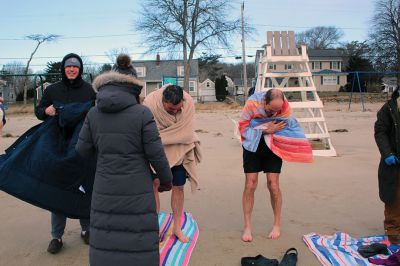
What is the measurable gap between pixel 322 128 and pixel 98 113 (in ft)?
23.9

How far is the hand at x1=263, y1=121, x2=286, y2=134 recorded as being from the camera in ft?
13.4

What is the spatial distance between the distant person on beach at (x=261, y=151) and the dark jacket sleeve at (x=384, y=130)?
874 mm

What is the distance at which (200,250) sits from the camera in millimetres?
3898

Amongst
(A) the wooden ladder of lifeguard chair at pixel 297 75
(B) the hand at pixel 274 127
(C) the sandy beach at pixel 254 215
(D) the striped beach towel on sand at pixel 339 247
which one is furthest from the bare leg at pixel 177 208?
(A) the wooden ladder of lifeguard chair at pixel 297 75

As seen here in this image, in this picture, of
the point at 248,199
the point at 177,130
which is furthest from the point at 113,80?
the point at 248,199

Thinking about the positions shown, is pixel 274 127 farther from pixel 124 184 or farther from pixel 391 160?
pixel 124 184

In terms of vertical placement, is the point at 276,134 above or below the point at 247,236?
above

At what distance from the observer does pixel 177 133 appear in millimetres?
3953

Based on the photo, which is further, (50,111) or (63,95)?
(63,95)

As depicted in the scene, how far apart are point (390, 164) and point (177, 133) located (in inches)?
76.6

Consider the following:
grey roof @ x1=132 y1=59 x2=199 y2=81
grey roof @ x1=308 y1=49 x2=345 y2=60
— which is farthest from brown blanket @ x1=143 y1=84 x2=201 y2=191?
grey roof @ x1=308 y1=49 x2=345 y2=60

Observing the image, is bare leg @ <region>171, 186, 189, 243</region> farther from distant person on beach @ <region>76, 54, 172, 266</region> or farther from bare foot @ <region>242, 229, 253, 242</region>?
distant person on beach @ <region>76, 54, 172, 266</region>

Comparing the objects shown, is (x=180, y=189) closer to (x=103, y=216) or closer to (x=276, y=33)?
(x=103, y=216)

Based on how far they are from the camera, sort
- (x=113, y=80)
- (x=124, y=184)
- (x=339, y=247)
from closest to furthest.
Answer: (x=124, y=184) < (x=113, y=80) < (x=339, y=247)
